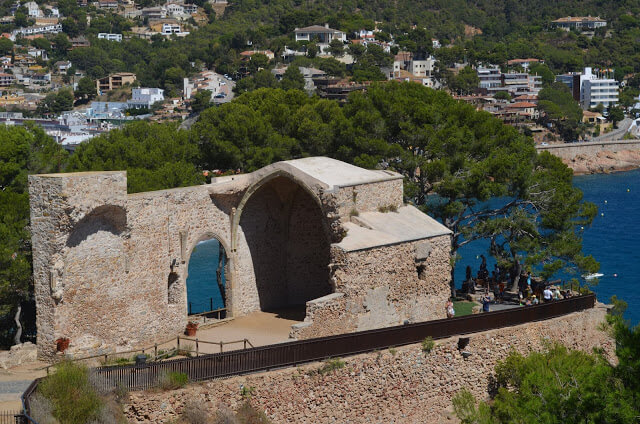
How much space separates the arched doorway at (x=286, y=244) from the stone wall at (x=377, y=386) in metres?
4.90

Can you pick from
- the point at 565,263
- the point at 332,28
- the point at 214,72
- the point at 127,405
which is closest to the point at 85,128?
the point at 214,72

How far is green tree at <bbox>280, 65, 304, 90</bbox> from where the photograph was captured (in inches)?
3991

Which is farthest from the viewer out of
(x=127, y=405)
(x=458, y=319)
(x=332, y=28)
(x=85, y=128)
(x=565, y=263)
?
(x=332, y=28)

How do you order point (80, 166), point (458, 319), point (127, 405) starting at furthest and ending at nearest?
point (80, 166), point (458, 319), point (127, 405)

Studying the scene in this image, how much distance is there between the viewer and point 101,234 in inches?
771

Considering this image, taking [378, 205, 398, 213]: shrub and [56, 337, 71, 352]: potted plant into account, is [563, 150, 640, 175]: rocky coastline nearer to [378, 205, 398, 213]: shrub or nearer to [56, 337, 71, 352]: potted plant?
[378, 205, 398, 213]: shrub

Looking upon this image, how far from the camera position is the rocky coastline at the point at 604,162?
3553 inches

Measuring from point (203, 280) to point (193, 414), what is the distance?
76.3 feet

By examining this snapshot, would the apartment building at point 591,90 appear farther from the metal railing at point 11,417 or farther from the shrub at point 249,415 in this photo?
the metal railing at point 11,417

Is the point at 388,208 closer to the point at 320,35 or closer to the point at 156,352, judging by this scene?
the point at 156,352

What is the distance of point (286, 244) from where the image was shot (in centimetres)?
2522

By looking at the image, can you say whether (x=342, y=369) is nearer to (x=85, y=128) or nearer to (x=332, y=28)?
(x=85, y=128)

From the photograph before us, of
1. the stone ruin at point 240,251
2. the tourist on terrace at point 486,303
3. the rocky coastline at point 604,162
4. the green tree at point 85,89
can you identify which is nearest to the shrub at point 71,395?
the stone ruin at point 240,251

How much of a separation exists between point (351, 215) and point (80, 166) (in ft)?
35.7
